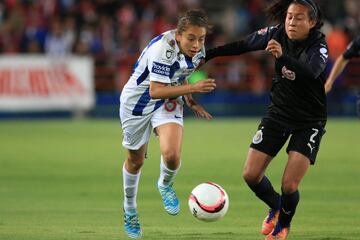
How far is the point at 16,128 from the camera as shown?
2247 cm

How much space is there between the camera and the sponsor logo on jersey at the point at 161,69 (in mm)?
8438

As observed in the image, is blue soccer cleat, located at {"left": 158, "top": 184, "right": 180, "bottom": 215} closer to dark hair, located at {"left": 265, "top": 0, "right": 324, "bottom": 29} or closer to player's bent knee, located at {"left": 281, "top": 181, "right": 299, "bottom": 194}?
player's bent knee, located at {"left": 281, "top": 181, "right": 299, "bottom": 194}

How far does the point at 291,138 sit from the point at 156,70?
1.36 meters

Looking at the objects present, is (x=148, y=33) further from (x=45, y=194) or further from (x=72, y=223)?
(x=72, y=223)

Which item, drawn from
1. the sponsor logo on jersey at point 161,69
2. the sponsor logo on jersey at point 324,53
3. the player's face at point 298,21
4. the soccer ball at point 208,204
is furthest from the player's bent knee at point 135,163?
the sponsor logo on jersey at point 324,53

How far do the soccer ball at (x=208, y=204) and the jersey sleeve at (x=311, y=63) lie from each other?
131cm

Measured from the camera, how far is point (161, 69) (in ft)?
27.7

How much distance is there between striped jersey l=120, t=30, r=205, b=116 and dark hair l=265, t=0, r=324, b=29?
0.75 metres

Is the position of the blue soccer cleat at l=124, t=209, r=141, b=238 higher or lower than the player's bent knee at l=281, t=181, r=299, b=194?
lower

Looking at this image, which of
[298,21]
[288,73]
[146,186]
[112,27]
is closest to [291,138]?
[288,73]

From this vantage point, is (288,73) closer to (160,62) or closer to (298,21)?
(298,21)

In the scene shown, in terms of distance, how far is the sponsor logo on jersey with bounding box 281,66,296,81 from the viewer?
8109 mm

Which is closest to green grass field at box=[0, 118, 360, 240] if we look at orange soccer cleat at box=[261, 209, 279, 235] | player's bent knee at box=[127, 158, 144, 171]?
orange soccer cleat at box=[261, 209, 279, 235]

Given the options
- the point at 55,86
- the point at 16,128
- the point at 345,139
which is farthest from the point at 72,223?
the point at 55,86
